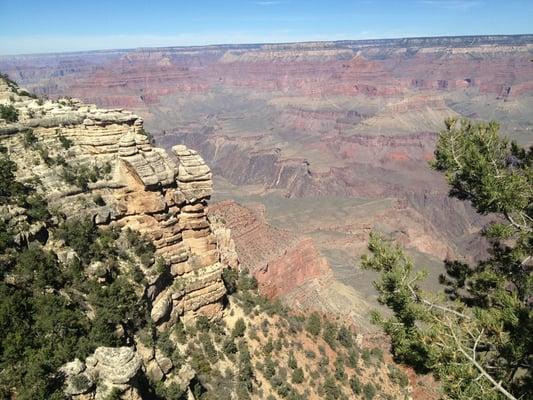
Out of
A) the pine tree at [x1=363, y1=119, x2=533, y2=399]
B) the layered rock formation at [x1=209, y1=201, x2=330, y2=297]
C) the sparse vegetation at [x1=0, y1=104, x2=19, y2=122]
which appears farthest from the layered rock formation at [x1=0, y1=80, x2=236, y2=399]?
the layered rock formation at [x1=209, y1=201, x2=330, y2=297]

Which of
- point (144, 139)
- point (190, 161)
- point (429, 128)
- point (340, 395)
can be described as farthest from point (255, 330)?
point (429, 128)

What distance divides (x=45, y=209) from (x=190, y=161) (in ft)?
23.5

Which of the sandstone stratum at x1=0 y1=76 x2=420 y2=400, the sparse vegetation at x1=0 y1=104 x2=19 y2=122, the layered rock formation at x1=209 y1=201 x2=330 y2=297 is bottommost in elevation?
the layered rock formation at x1=209 y1=201 x2=330 y2=297

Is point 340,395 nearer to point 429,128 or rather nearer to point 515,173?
point 515,173

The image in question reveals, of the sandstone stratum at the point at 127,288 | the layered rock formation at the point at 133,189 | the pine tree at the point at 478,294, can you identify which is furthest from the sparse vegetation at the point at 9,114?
the pine tree at the point at 478,294

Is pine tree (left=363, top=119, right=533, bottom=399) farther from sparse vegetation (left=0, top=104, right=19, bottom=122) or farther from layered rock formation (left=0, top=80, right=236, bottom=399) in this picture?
sparse vegetation (left=0, top=104, right=19, bottom=122)

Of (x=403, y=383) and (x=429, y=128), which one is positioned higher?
(x=403, y=383)

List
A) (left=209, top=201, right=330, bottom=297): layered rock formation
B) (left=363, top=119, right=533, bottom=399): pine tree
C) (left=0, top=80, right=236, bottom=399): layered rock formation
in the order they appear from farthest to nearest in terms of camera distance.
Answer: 1. (left=209, top=201, right=330, bottom=297): layered rock formation
2. (left=0, top=80, right=236, bottom=399): layered rock formation
3. (left=363, top=119, right=533, bottom=399): pine tree

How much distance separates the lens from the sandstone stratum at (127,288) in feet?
47.8

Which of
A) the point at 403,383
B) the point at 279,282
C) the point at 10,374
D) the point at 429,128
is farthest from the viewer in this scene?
the point at 429,128

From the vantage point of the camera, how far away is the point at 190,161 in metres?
23.4

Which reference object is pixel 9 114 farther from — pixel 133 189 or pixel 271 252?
pixel 271 252

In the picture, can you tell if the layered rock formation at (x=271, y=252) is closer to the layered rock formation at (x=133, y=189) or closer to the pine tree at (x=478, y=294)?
the layered rock formation at (x=133, y=189)

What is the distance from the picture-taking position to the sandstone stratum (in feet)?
47.8
